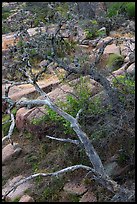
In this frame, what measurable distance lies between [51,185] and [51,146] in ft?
4.13

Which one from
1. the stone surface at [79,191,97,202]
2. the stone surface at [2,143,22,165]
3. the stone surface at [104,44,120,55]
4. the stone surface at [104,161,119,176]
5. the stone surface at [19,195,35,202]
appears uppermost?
the stone surface at [104,161,119,176]

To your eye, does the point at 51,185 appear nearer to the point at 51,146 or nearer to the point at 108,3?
the point at 51,146

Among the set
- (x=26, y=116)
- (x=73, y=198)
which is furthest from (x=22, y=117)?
(x=73, y=198)

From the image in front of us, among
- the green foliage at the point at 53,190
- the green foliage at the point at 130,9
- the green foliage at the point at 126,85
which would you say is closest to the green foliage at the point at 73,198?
the green foliage at the point at 53,190

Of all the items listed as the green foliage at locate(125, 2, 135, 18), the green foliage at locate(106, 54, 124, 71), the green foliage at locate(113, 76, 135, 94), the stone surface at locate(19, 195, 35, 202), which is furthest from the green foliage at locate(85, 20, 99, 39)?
the stone surface at locate(19, 195, 35, 202)

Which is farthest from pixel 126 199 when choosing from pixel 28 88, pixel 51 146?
pixel 28 88

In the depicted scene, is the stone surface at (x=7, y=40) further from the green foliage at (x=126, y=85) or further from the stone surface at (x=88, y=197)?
the stone surface at (x=88, y=197)

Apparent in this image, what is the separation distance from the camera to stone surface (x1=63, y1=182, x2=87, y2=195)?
7.37 metres

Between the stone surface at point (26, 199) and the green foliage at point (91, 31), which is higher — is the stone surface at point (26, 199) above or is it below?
below

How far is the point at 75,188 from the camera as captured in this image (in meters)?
7.51

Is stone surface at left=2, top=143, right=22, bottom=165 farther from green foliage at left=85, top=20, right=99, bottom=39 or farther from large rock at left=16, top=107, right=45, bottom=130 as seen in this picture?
green foliage at left=85, top=20, right=99, bottom=39

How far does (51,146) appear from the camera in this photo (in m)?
8.84

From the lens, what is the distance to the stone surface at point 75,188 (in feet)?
24.2

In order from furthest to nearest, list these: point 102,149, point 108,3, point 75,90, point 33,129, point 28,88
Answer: point 108,3, point 28,88, point 33,129, point 75,90, point 102,149
